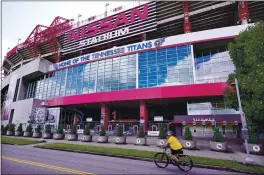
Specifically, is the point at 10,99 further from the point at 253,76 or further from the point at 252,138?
the point at 253,76

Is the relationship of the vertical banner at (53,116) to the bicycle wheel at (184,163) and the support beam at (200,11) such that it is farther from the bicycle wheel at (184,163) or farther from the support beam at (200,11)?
the bicycle wheel at (184,163)

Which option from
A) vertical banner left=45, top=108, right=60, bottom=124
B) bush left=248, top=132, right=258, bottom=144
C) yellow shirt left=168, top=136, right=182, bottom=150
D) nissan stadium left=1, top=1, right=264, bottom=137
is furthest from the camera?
vertical banner left=45, top=108, right=60, bottom=124

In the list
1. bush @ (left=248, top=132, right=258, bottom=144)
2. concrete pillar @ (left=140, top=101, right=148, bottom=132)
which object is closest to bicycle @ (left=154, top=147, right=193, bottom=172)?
bush @ (left=248, top=132, right=258, bottom=144)

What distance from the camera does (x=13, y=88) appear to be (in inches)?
1981

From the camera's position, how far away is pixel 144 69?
33.1m

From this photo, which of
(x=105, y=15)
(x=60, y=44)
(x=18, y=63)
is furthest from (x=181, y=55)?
(x=18, y=63)

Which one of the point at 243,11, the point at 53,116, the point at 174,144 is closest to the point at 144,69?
the point at 53,116

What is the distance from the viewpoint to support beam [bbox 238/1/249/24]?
99.3 feet

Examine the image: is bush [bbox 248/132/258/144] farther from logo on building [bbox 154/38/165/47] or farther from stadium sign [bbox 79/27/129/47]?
stadium sign [bbox 79/27/129/47]

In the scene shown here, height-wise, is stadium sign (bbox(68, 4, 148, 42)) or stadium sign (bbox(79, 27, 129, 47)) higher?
stadium sign (bbox(68, 4, 148, 42))

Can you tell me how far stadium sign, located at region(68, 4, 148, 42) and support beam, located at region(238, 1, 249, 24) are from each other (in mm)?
17139

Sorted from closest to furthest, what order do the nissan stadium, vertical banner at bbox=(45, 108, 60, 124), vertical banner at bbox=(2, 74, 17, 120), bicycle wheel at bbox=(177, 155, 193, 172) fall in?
bicycle wheel at bbox=(177, 155, 193, 172) < the nissan stadium < vertical banner at bbox=(45, 108, 60, 124) < vertical banner at bbox=(2, 74, 17, 120)

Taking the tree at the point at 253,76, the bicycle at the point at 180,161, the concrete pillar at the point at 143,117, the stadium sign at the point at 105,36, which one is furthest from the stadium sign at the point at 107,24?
the bicycle at the point at 180,161

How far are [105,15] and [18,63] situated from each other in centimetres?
3740
